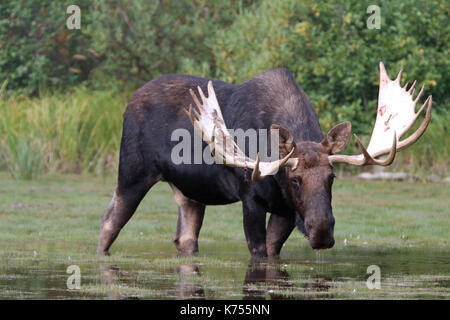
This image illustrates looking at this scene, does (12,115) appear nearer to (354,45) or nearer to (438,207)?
(354,45)

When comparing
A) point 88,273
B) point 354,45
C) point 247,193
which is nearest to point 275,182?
point 247,193

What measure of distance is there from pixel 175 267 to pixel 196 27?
61.2 feet

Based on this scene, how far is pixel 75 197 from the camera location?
59.6 ft

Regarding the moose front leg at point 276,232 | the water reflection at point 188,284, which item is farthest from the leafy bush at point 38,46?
the water reflection at point 188,284

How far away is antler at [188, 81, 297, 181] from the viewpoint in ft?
35.1

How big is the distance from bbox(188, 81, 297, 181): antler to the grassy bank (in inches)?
393

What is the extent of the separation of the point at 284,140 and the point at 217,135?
0.86 m

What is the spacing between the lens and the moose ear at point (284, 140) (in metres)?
10.2

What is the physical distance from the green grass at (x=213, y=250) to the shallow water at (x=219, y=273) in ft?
0.04
